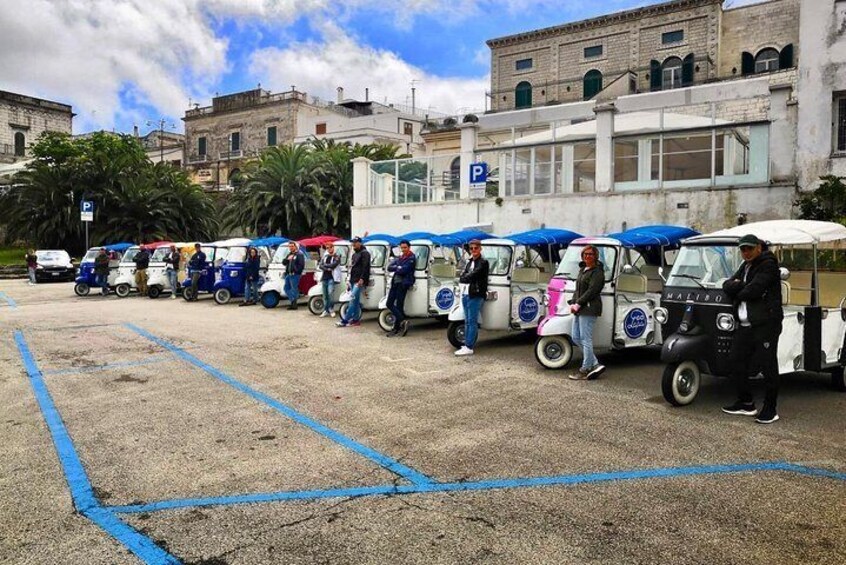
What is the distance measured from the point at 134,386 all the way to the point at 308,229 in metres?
22.2

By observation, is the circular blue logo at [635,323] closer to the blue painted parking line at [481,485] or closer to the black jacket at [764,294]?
the black jacket at [764,294]

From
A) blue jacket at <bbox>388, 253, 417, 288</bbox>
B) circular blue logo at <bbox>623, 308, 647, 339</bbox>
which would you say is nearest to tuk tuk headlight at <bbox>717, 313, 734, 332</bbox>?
circular blue logo at <bbox>623, 308, 647, 339</bbox>

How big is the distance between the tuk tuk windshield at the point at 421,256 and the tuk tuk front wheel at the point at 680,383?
266 inches

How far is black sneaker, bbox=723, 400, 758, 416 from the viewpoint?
7168mm

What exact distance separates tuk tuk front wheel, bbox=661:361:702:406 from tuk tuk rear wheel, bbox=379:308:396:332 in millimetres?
6776

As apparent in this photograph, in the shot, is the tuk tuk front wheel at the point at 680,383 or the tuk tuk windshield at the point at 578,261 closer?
the tuk tuk front wheel at the point at 680,383

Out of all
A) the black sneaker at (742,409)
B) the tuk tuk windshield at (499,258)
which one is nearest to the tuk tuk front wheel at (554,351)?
the tuk tuk windshield at (499,258)

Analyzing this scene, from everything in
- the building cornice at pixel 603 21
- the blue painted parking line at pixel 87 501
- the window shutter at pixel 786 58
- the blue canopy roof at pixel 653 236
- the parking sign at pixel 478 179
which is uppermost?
the building cornice at pixel 603 21

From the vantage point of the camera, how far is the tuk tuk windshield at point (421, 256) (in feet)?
44.7

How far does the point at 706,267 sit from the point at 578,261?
2.28 m

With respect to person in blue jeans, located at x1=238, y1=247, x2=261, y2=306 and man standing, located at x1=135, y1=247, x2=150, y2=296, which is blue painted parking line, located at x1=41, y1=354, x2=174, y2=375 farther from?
man standing, located at x1=135, y1=247, x2=150, y2=296

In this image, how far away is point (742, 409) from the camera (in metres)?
7.20

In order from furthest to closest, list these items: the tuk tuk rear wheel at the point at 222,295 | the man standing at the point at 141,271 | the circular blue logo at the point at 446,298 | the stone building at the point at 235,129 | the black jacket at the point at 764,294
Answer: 1. the stone building at the point at 235,129
2. the man standing at the point at 141,271
3. the tuk tuk rear wheel at the point at 222,295
4. the circular blue logo at the point at 446,298
5. the black jacket at the point at 764,294

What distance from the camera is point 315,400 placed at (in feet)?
26.0
